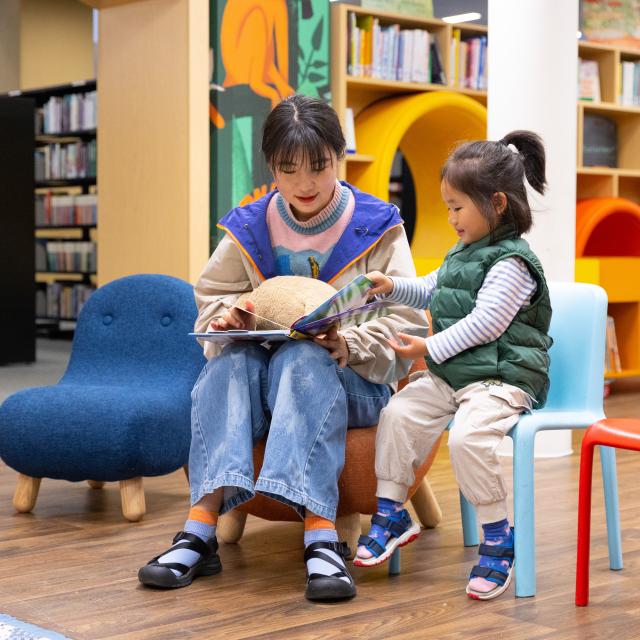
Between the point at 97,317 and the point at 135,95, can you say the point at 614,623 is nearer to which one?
the point at 97,317

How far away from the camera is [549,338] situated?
2.38 m

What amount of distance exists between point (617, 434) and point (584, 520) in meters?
0.22

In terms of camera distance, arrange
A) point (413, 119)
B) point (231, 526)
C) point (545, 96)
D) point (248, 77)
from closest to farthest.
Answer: point (231, 526) < point (545, 96) < point (248, 77) < point (413, 119)

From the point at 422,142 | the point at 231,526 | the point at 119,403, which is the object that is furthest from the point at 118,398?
the point at 422,142

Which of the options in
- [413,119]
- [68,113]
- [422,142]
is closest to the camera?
[413,119]

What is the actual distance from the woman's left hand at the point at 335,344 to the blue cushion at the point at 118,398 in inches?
31.9

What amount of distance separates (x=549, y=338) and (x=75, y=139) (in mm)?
7812

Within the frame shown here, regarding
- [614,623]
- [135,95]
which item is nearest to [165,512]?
[614,623]

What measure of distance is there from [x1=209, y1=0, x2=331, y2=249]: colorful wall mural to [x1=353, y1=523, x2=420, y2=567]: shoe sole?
2.65 metres

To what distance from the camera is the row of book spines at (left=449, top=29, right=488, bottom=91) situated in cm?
590

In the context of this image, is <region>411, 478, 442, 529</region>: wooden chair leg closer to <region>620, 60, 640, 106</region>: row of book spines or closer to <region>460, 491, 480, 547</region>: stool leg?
<region>460, 491, 480, 547</region>: stool leg

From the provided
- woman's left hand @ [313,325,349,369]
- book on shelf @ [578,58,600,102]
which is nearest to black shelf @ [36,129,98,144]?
book on shelf @ [578,58,600,102]

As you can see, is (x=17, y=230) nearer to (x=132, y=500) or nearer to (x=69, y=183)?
(x=69, y=183)

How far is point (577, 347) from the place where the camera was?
2.54 metres
